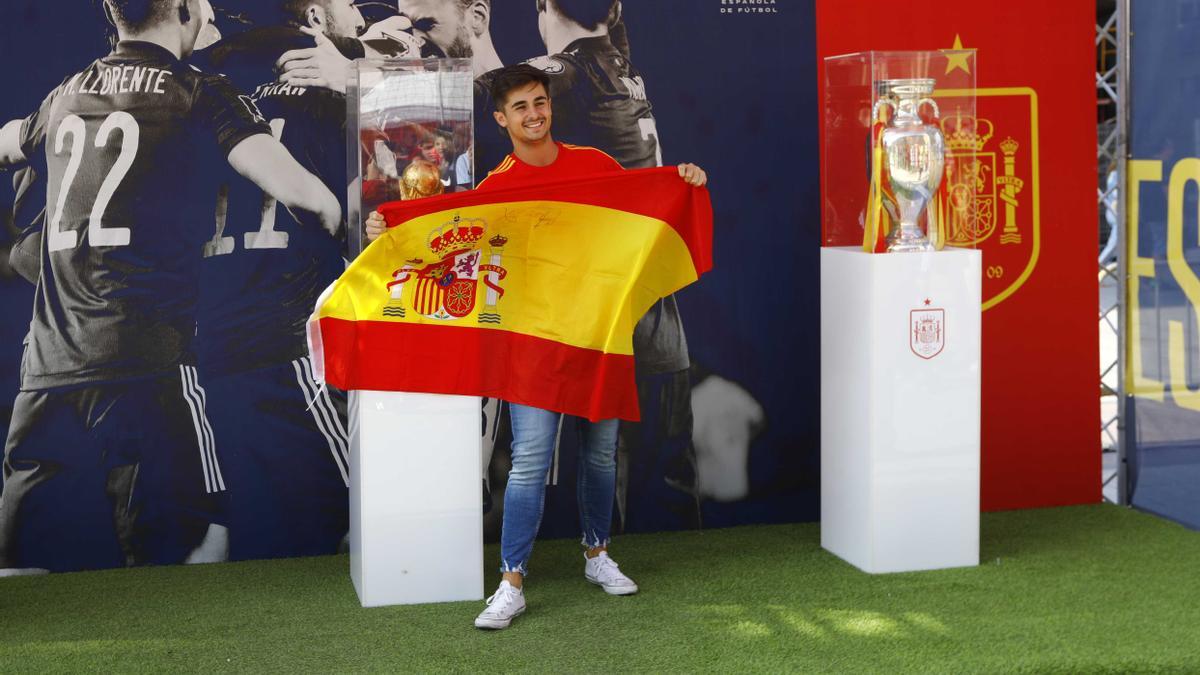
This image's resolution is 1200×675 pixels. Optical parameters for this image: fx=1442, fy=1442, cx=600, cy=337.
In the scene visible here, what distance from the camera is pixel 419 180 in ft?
12.5

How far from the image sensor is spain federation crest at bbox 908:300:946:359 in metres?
4.03

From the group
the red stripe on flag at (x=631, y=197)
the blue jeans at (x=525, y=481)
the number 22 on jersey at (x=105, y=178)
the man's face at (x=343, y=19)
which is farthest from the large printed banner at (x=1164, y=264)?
the number 22 on jersey at (x=105, y=178)

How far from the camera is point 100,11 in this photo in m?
4.16

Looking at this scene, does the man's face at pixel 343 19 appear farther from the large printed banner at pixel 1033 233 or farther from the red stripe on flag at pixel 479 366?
the large printed banner at pixel 1033 233

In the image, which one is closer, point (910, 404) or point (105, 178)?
point (910, 404)

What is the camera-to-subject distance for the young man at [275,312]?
427cm

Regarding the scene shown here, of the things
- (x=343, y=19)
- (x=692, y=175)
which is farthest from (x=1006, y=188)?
(x=343, y=19)

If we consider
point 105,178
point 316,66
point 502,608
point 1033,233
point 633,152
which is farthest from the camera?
point 1033,233

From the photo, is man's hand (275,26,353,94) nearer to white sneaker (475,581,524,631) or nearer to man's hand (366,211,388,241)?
man's hand (366,211,388,241)

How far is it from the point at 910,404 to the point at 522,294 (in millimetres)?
1145

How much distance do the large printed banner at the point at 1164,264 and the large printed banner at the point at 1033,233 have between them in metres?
0.14

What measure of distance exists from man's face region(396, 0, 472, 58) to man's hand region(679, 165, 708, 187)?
100cm

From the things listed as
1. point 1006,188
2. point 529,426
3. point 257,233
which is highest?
point 1006,188

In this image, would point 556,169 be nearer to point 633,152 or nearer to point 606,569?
point 633,152
